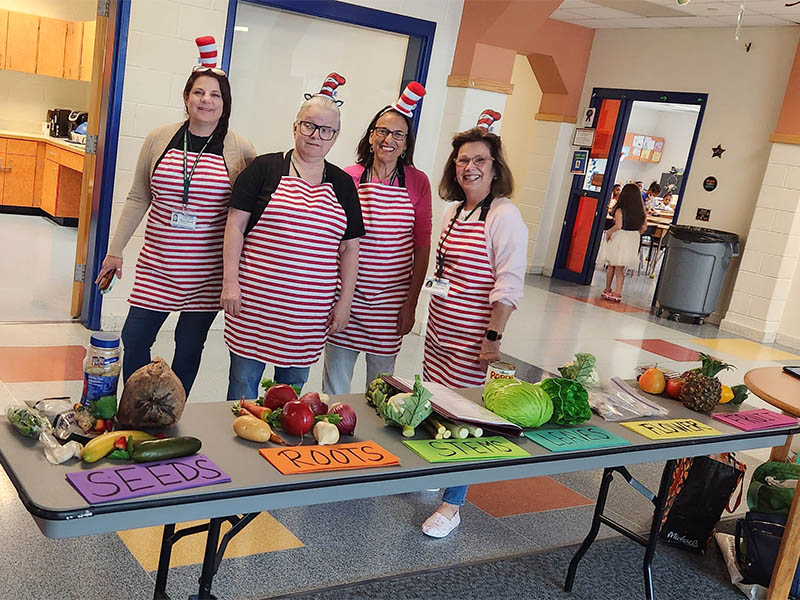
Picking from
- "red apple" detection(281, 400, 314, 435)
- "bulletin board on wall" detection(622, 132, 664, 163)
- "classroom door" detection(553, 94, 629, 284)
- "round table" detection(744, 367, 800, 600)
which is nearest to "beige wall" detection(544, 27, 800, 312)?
"classroom door" detection(553, 94, 629, 284)

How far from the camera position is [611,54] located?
10.2 metres

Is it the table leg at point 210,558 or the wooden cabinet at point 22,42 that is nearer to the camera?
the table leg at point 210,558

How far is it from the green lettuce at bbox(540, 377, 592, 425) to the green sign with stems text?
0.25 metres

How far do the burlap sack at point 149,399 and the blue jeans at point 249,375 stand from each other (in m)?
1.17

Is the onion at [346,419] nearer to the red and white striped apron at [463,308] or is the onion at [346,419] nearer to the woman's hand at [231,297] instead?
the woman's hand at [231,297]

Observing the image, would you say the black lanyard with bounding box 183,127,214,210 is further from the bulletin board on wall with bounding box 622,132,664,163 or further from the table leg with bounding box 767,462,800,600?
the bulletin board on wall with bounding box 622,132,664,163

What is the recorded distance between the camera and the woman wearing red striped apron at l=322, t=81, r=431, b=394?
3096mm

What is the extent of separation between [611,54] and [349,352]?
8.13 m

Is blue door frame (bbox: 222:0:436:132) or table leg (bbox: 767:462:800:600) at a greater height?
blue door frame (bbox: 222:0:436:132)

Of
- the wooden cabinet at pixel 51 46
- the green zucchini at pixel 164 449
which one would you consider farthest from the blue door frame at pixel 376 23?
the wooden cabinet at pixel 51 46

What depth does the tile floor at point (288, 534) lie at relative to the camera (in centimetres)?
253

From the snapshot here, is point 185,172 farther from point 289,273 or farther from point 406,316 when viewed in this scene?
point 406,316

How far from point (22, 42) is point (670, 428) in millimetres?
9232

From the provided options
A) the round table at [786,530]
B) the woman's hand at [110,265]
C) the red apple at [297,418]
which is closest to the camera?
the red apple at [297,418]
